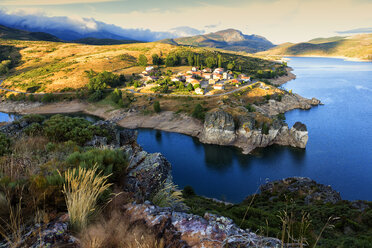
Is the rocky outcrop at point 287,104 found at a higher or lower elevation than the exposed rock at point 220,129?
higher

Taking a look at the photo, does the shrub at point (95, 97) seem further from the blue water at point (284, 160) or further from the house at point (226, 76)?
the house at point (226, 76)

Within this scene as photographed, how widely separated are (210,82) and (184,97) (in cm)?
1701

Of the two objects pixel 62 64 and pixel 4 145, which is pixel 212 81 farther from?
pixel 62 64

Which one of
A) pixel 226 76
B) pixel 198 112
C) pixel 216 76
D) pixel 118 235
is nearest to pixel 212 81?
pixel 216 76

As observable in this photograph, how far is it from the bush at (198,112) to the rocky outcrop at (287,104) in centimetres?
1810

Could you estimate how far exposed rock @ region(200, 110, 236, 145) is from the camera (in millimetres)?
43719

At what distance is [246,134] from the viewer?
43219 mm

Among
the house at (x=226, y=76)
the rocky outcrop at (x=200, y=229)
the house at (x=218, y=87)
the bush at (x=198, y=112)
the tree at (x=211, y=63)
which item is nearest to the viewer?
the rocky outcrop at (x=200, y=229)

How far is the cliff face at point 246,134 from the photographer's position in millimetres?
41844

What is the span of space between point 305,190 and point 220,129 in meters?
23.4

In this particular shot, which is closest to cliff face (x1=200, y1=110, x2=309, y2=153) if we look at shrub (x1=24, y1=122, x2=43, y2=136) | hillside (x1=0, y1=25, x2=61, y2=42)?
shrub (x1=24, y1=122, x2=43, y2=136)

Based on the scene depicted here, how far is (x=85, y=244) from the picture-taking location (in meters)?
2.99

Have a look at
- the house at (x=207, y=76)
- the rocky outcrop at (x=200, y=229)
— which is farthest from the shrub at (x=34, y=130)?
the house at (x=207, y=76)

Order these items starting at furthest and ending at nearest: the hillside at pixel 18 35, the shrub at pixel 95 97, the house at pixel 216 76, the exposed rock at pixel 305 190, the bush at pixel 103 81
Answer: the hillside at pixel 18 35 → the house at pixel 216 76 → the bush at pixel 103 81 → the shrub at pixel 95 97 → the exposed rock at pixel 305 190
